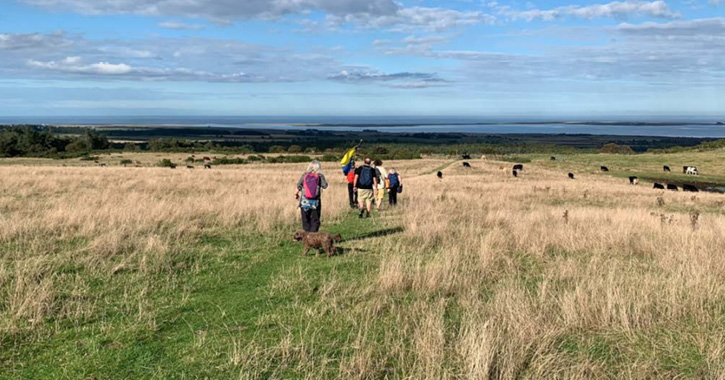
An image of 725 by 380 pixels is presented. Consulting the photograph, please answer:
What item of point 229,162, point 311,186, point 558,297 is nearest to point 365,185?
point 311,186

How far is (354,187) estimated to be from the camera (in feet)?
56.0

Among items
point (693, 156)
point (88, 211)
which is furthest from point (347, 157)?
point (693, 156)

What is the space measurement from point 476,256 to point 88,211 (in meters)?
9.96

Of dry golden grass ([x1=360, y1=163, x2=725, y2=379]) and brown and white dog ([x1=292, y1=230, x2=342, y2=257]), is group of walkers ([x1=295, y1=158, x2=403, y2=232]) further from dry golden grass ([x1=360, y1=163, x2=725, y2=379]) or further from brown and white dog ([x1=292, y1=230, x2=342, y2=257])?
dry golden grass ([x1=360, y1=163, x2=725, y2=379])

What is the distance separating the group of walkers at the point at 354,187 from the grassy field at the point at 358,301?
0.90 metres

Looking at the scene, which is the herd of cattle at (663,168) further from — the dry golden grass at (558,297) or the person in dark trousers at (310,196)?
the person in dark trousers at (310,196)

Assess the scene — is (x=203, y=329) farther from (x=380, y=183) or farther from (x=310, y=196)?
(x=380, y=183)

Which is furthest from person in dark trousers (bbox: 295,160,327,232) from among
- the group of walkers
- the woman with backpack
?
the woman with backpack

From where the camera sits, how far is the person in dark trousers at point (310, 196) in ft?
34.8

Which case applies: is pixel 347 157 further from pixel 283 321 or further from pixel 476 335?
pixel 476 335

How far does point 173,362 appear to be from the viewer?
492 cm

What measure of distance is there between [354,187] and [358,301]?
10.4m

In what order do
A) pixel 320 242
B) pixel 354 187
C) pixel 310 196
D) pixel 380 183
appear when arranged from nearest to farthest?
pixel 320 242 < pixel 310 196 < pixel 354 187 < pixel 380 183

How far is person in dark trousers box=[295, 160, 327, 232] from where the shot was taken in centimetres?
1061
